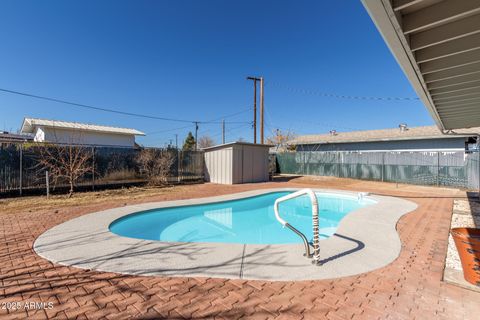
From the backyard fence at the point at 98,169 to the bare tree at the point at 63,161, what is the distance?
0.43 ft

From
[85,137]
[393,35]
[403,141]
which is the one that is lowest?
[393,35]

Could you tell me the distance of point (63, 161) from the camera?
29.2 feet

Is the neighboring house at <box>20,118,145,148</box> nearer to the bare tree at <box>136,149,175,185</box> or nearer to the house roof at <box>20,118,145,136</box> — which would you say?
the house roof at <box>20,118,145,136</box>

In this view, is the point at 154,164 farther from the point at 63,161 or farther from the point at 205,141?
the point at 205,141

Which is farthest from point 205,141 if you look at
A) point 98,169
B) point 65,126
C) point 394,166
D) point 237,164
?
point 394,166

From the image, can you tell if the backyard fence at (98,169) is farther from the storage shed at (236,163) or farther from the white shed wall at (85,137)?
the white shed wall at (85,137)

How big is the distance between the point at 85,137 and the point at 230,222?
52.8 ft

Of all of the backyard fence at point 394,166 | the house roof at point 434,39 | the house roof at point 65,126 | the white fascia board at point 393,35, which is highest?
the house roof at point 65,126

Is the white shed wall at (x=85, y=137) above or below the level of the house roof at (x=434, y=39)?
above

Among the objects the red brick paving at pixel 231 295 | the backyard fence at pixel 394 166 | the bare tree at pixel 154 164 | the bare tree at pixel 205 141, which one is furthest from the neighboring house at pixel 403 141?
the bare tree at pixel 205 141

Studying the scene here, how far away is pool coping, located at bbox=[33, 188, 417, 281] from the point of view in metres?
2.95

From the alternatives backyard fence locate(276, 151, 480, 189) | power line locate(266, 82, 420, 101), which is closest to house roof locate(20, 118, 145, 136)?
power line locate(266, 82, 420, 101)

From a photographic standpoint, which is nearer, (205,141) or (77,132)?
(77,132)

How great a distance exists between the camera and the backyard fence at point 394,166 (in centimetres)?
1243
